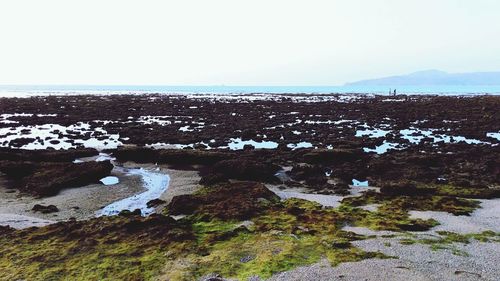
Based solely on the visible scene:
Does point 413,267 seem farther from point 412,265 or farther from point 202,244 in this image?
point 202,244

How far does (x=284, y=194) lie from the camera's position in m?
16.9

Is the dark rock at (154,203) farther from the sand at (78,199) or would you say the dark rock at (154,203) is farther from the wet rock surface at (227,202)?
the wet rock surface at (227,202)

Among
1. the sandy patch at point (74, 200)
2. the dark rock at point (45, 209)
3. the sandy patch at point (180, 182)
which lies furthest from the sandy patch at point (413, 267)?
the dark rock at point (45, 209)

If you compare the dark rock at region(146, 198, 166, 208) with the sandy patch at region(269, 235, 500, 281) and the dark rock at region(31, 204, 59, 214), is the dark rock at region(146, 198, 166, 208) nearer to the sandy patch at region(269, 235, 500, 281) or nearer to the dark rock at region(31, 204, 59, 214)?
the dark rock at region(31, 204, 59, 214)

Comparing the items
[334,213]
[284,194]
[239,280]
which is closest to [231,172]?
[284,194]

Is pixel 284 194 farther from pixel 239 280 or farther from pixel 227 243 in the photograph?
pixel 239 280

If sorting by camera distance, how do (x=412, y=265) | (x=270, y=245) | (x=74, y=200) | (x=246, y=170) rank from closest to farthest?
(x=412, y=265) → (x=270, y=245) → (x=74, y=200) → (x=246, y=170)

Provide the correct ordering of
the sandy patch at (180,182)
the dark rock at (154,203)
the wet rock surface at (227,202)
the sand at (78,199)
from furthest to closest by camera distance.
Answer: the sandy patch at (180,182) < the dark rock at (154,203) < the sand at (78,199) < the wet rock surface at (227,202)

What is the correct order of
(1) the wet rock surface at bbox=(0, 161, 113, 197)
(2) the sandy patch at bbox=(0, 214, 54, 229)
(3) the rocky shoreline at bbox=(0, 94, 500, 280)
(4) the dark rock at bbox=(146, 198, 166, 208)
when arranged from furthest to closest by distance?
(1) the wet rock surface at bbox=(0, 161, 113, 197) → (4) the dark rock at bbox=(146, 198, 166, 208) → (2) the sandy patch at bbox=(0, 214, 54, 229) → (3) the rocky shoreline at bbox=(0, 94, 500, 280)

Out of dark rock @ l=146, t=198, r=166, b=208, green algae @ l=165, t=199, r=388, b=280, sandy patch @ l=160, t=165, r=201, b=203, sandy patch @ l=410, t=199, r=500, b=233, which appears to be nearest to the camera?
green algae @ l=165, t=199, r=388, b=280

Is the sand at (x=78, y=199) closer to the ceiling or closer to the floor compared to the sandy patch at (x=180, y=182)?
closer to the floor

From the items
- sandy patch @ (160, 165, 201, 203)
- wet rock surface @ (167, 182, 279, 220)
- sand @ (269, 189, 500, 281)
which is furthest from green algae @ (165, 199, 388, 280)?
sandy patch @ (160, 165, 201, 203)

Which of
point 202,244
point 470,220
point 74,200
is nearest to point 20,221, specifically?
point 74,200

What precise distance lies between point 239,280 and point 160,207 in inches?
277
